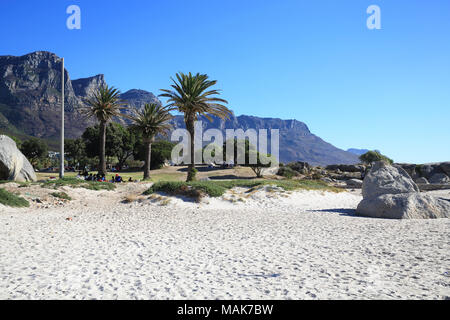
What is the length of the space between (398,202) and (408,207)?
446 millimetres

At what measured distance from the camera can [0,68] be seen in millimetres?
183750

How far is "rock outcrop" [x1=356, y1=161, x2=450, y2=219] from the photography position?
12.0m

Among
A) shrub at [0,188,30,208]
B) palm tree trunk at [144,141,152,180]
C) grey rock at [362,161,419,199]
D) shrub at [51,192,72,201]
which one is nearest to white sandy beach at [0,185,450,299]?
shrub at [0,188,30,208]

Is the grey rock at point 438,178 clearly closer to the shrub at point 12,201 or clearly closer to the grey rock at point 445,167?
the grey rock at point 445,167

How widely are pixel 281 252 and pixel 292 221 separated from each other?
4975 mm

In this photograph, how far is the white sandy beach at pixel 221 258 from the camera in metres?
4.50

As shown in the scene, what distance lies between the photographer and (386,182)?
592 inches

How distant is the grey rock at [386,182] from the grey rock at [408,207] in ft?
3.87

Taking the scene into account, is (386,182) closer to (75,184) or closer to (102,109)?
(75,184)

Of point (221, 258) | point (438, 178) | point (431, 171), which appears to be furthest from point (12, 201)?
point (431, 171)

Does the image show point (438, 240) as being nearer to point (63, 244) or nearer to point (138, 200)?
point (63, 244)

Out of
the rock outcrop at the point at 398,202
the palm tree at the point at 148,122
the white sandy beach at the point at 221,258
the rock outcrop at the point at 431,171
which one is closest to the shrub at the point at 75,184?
the white sandy beach at the point at 221,258

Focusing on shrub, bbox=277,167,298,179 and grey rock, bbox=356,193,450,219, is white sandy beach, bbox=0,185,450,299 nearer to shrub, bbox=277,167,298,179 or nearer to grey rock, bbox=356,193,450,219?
grey rock, bbox=356,193,450,219
